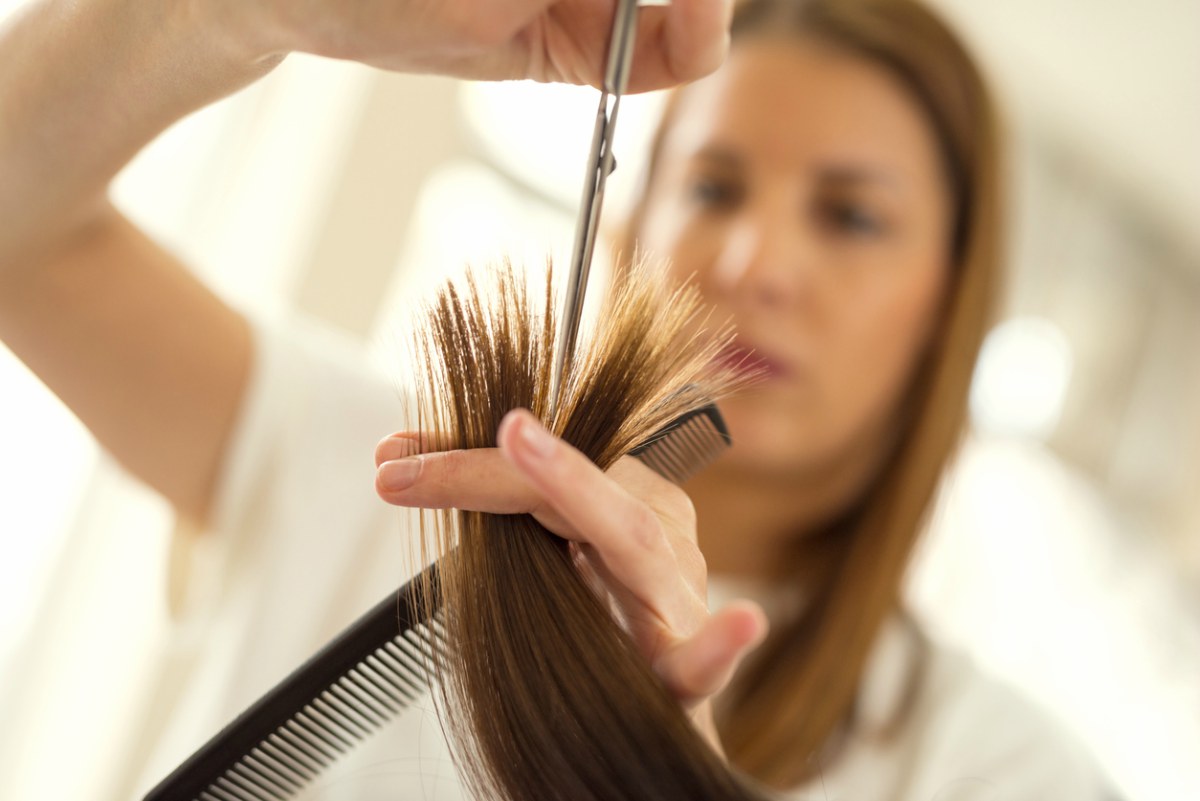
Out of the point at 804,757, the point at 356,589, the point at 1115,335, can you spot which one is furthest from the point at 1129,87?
the point at 356,589

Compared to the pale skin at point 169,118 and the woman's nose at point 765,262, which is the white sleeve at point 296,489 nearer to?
the pale skin at point 169,118

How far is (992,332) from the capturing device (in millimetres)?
1270

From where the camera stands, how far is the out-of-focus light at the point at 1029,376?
361 cm

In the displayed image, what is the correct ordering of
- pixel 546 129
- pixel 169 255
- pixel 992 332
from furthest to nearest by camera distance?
pixel 546 129
pixel 992 332
pixel 169 255

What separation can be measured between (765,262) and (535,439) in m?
0.65

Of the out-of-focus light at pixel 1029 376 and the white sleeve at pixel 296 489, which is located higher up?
the white sleeve at pixel 296 489

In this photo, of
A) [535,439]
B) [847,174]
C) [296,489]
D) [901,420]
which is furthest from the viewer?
[901,420]

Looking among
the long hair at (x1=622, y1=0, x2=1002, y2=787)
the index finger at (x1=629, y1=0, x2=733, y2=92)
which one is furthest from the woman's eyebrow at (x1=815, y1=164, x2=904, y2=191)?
the index finger at (x1=629, y1=0, x2=733, y2=92)

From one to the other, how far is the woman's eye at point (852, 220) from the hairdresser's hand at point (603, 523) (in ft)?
2.11

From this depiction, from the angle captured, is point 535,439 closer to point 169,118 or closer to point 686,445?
point 686,445

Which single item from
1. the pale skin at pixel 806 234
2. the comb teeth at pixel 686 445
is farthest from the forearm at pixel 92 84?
the pale skin at pixel 806 234

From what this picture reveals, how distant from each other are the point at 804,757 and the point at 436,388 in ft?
2.48

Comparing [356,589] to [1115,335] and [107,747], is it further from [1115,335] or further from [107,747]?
[1115,335]

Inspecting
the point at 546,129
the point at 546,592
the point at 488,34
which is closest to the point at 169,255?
the point at 488,34
